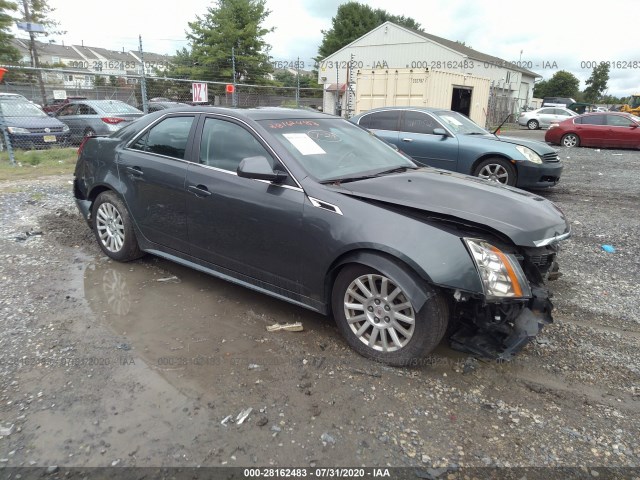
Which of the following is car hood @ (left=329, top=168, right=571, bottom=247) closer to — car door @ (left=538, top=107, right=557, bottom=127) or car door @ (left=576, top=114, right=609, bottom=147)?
car door @ (left=576, top=114, right=609, bottom=147)

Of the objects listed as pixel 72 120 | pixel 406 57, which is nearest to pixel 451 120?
pixel 72 120

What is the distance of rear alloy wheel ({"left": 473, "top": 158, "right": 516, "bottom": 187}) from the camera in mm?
7907

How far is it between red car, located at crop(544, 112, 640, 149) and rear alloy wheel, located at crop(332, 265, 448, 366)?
16.5m

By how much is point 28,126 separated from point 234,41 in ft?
77.9

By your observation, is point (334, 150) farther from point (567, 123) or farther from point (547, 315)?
point (567, 123)

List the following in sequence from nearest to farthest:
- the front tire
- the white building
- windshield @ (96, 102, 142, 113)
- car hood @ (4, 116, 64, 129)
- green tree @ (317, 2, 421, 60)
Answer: the front tire, car hood @ (4, 116, 64, 129), windshield @ (96, 102, 142, 113), the white building, green tree @ (317, 2, 421, 60)

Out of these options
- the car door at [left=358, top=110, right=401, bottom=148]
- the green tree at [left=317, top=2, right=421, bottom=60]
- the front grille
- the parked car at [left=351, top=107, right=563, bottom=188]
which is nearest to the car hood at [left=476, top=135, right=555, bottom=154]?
the parked car at [left=351, top=107, right=563, bottom=188]

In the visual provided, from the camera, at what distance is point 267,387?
288cm

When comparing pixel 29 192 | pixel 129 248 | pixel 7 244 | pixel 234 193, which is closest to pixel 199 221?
pixel 234 193

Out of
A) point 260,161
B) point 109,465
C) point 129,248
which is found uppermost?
point 260,161

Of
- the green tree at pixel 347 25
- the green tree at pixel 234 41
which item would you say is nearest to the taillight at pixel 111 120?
the green tree at pixel 234 41

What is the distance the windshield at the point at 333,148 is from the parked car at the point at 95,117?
1023cm

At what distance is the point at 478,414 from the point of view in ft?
8.72

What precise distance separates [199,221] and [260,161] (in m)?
0.88
